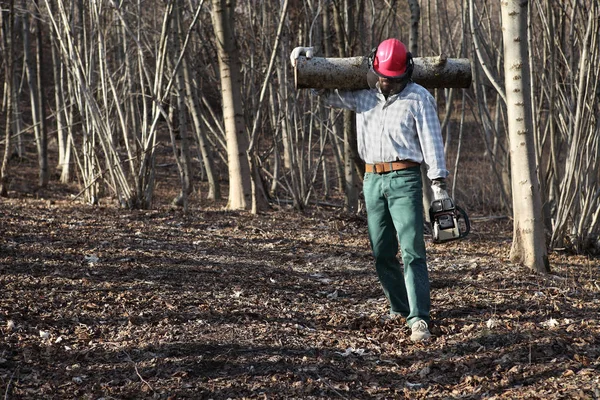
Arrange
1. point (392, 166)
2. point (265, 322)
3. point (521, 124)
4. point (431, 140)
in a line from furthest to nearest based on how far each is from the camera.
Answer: point (521, 124) → point (265, 322) → point (392, 166) → point (431, 140)

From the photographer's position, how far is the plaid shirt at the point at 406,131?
15.0ft

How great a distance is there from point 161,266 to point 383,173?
2.64m

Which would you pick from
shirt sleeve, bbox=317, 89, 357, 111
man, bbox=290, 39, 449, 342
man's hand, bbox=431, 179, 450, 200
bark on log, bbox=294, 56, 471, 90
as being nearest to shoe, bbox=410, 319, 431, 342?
man, bbox=290, 39, 449, 342

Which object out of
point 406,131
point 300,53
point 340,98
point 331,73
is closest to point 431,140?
point 406,131

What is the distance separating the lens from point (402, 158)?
4672 mm

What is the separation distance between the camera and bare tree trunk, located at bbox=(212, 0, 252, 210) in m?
9.64

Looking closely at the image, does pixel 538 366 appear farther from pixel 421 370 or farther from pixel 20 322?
pixel 20 322

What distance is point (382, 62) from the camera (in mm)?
4641

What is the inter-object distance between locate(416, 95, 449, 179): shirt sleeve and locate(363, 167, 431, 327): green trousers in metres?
0.16

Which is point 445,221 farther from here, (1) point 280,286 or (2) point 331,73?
(1) point 280,286

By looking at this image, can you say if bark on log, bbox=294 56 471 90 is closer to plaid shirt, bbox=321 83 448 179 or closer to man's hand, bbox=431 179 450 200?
plaid shirt, bbox=321 83 448 179

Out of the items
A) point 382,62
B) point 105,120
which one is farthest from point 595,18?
point 105,120

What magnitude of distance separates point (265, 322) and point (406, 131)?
1694mm

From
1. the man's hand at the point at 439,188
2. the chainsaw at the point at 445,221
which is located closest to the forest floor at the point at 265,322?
the chainsaw at the point at 445,221
